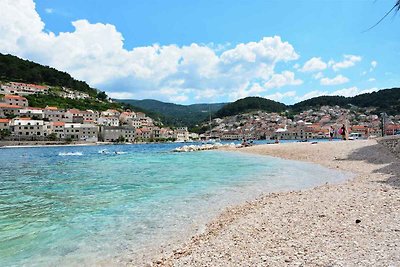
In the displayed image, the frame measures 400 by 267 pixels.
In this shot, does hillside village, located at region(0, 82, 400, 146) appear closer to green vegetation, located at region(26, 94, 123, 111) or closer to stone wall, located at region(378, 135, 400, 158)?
green vegetation, located at region(26, 94, 123, 111)

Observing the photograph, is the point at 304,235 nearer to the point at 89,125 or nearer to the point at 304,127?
the point at 89,125

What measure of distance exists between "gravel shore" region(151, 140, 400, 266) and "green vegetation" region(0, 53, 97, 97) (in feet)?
599

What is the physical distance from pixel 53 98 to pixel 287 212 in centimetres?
16235

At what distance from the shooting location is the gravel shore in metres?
4.83

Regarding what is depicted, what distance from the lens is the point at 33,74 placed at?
169 metres

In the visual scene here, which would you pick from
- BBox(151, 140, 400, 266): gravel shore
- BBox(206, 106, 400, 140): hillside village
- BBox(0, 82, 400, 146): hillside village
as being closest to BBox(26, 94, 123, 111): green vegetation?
BBox(0, 82, 400, 146): hillside village

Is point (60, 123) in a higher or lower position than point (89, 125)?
higher

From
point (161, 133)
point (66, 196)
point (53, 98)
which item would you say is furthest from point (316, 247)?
point (53, 98)

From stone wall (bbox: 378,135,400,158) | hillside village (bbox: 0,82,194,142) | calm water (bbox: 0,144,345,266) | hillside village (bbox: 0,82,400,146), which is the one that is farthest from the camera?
hillside village (bbox: 0,82,400,146)

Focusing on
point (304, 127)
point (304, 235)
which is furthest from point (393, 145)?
point (304, 127)

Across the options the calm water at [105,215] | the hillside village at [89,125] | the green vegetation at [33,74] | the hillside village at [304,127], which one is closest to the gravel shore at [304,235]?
the calm water at [105,215]

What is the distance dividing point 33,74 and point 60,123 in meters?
69.3

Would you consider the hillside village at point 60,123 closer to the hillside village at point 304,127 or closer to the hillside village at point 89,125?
the hillside village at point 89,125

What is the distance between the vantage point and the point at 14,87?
14488cm
